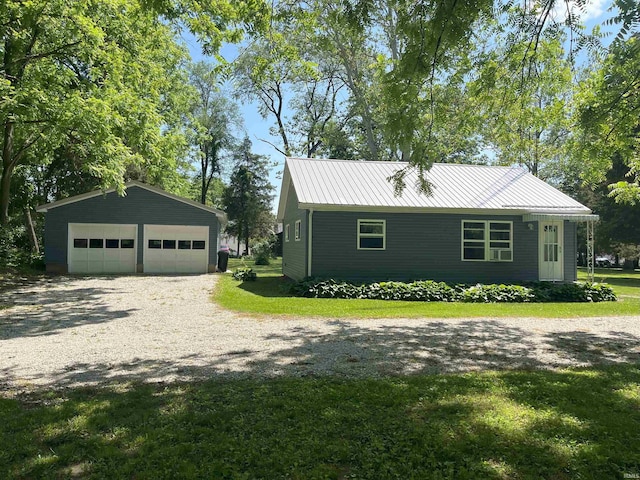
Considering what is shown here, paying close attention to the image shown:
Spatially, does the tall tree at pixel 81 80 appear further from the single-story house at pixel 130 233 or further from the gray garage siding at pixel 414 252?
the gray garage siding at pixel 414 252

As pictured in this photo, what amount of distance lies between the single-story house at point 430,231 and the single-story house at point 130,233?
20.2 feet

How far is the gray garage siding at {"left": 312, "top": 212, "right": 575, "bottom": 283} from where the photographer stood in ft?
48.2

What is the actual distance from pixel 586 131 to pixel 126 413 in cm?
878

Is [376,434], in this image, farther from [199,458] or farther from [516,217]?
[516,217]

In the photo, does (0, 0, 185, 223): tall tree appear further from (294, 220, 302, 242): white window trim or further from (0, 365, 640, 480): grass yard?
(0, 365, 640, 480): grass yard

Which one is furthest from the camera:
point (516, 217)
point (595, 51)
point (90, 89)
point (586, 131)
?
point (516, 217)

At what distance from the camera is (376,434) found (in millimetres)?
3482

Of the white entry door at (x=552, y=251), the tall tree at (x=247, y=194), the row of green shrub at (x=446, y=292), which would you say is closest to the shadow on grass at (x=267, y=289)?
the row of green shrub at (x=446, y=292)

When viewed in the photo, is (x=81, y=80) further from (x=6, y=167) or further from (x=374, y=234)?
(x=374, y=234)

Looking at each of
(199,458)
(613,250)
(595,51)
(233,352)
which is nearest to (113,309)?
(233,352)

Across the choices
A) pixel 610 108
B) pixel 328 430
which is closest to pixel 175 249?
pixel 610 108

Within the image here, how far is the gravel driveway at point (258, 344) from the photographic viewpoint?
5426 millimetres

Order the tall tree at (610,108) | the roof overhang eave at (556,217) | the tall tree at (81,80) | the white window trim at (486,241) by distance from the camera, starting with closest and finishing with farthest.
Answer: the tall tree at (610,108), the tall tree at (81,80), the roof overhang eave at (556,217), the white window trim at (486,241)

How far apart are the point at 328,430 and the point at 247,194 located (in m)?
39.6
